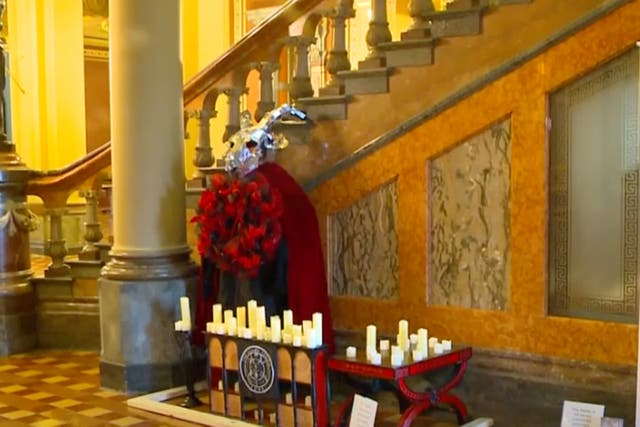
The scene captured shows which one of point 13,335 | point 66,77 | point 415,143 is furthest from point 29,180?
point 66,77

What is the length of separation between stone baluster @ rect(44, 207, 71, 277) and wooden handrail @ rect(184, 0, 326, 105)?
1.39 meters

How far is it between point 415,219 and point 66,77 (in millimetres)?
7104

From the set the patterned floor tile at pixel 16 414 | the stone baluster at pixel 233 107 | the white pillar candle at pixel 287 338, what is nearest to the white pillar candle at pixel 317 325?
the white pillar candle at pixel 287 338

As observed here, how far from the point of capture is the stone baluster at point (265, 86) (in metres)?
5.23

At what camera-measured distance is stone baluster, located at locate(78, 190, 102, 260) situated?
604 cm

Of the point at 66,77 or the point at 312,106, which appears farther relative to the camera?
the point at 66,77

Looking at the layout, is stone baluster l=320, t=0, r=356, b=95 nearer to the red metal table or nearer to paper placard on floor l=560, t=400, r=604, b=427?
the red metal table

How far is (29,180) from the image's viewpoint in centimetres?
604

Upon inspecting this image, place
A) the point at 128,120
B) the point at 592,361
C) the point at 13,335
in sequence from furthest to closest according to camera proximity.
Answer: the point at 13,335 < the point at 128,120 < the point at 592,361

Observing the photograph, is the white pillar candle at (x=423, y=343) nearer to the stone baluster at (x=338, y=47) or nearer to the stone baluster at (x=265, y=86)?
the stone baluster at (x=338, y=47)

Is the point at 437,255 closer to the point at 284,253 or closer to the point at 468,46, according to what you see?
the point at 284,253

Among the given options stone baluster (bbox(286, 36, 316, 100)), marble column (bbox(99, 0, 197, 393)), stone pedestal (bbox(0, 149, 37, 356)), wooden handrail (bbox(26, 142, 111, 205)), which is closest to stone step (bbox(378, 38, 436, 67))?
stone baluster (bbox(286, 36, 316, 100))

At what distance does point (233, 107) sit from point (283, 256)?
132 centimetres

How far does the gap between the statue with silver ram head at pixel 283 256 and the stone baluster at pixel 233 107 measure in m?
0.68
